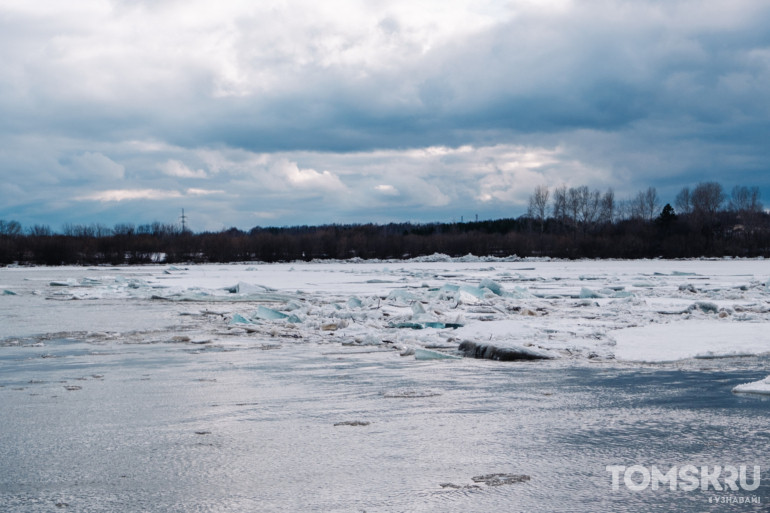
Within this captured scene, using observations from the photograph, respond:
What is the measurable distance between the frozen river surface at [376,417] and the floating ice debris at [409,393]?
0.04 m

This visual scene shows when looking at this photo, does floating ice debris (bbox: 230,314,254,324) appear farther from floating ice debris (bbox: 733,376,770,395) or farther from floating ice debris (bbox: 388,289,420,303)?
floating ice debris (bbox: 733,376,770,395)

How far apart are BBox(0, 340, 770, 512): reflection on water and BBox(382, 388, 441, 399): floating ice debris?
1.5 inches

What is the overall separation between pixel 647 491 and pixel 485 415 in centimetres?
167

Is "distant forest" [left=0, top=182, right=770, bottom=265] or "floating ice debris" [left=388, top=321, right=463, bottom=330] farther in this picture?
"distant forest" [left=0, top=182, right=770, bottom=265]

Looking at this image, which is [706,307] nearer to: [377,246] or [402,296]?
[402,296]

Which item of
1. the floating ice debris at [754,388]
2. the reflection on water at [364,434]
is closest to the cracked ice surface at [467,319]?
the reflection on water at [364,434]

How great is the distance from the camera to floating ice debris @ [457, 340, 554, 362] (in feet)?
24.7

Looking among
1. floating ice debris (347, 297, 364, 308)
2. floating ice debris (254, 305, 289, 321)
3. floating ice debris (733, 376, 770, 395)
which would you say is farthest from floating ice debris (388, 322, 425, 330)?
floating ice debris (733, 376, 770, 395)

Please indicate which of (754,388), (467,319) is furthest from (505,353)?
(467,319)

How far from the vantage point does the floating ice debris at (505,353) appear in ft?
24.7

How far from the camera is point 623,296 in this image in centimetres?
1648

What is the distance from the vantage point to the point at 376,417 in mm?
4598

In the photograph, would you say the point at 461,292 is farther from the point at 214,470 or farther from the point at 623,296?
the point at 214,470

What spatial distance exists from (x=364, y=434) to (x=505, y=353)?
375cm
